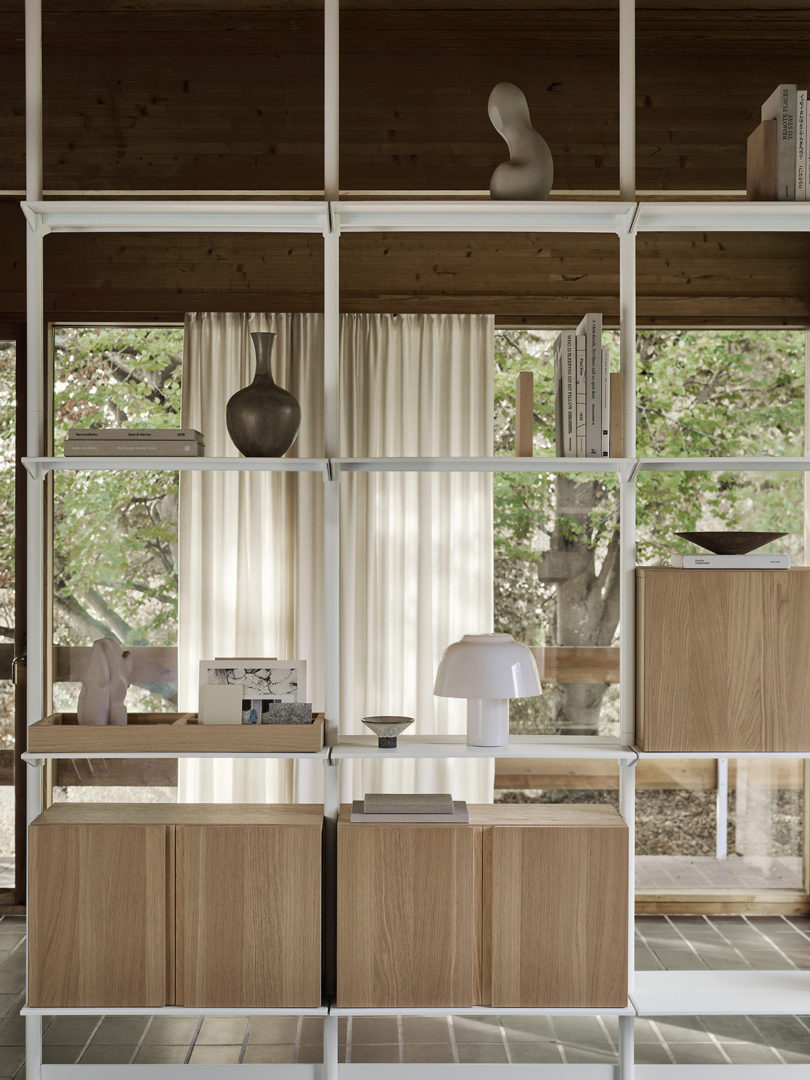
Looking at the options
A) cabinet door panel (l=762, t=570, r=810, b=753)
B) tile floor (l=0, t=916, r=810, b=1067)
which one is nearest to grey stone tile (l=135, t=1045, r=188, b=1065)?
tile floor (l=0, t=916, r=810, b=1067)

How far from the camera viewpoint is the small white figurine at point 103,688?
2.51 meters

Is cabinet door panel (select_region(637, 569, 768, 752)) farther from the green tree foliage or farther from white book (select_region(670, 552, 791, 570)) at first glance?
the green tree foliage

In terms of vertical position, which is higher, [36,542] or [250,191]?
[250,191]

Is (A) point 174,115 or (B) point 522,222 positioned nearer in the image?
(B) point 522,222

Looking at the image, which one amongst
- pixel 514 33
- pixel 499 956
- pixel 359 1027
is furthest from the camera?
pixel 514 33

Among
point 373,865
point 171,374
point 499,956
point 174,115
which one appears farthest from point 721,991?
point 174,115

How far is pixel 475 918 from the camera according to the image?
2.41 m

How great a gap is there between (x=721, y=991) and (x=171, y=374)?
9.25 feet

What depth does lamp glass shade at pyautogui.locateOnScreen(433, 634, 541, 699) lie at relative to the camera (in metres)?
2.42

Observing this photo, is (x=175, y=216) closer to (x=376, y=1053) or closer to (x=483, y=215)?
(x=483, y=215)

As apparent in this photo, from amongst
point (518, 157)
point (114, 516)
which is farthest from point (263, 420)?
point (114, 516)

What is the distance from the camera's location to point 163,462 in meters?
2.50

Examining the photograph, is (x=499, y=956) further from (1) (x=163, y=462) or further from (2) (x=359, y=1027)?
(1) (x=163, y=462)

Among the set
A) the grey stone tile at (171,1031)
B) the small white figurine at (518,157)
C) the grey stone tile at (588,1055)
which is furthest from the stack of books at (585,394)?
the grey stone tile at (171,1031)
